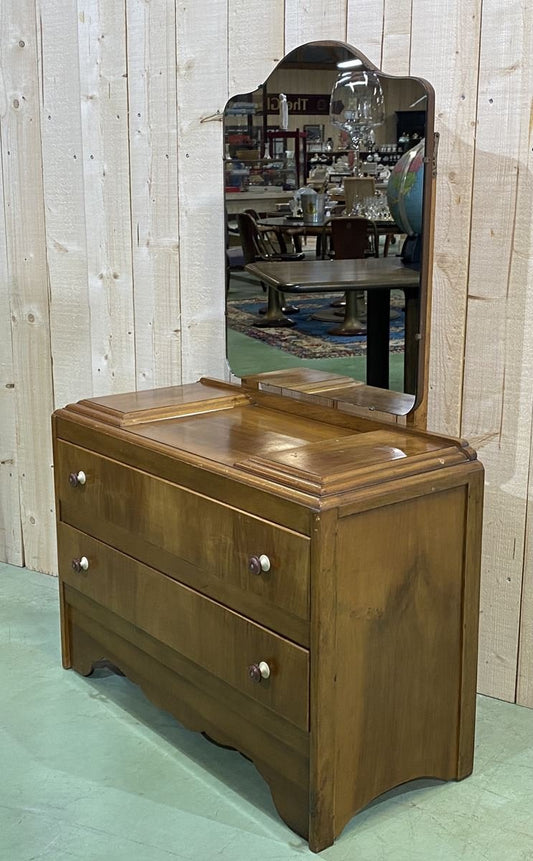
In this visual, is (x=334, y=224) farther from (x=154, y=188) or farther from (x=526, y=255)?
(x=154, y=188)

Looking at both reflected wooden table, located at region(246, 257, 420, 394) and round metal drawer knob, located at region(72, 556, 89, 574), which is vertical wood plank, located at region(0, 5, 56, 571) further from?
reflected wooden table, located at region(246, 257, 420, 394)

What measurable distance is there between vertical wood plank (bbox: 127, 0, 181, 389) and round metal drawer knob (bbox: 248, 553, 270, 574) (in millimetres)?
1149

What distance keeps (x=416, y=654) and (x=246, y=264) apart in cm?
113

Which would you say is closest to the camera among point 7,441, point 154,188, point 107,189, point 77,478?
point 77,478

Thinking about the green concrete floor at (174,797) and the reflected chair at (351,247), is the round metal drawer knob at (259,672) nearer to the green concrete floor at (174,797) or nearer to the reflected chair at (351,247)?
the green concrete floor at (174,797)

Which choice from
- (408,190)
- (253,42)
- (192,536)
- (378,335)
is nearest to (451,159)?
(408,190)

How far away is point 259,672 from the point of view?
2.01 meters

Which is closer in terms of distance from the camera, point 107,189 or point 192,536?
point 192,536

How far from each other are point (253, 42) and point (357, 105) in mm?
473

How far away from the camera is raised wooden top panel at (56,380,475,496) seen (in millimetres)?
1950

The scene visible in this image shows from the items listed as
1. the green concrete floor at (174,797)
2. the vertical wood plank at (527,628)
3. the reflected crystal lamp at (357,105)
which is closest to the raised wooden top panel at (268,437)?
the vertical wood plank at (527,628)

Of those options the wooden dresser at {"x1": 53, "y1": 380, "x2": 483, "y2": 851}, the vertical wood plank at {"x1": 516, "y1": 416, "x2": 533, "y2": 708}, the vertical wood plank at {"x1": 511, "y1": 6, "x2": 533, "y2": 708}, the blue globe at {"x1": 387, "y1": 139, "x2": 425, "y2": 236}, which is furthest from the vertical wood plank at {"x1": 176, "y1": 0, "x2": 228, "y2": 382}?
the vertical wood plank at {"x1": 516, "y1": 416, "x2": 533, "y2": 708}

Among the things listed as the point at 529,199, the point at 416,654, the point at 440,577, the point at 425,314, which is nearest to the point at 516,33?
the point at 529,199

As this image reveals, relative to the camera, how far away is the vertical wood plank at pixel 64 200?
3.03 meters
